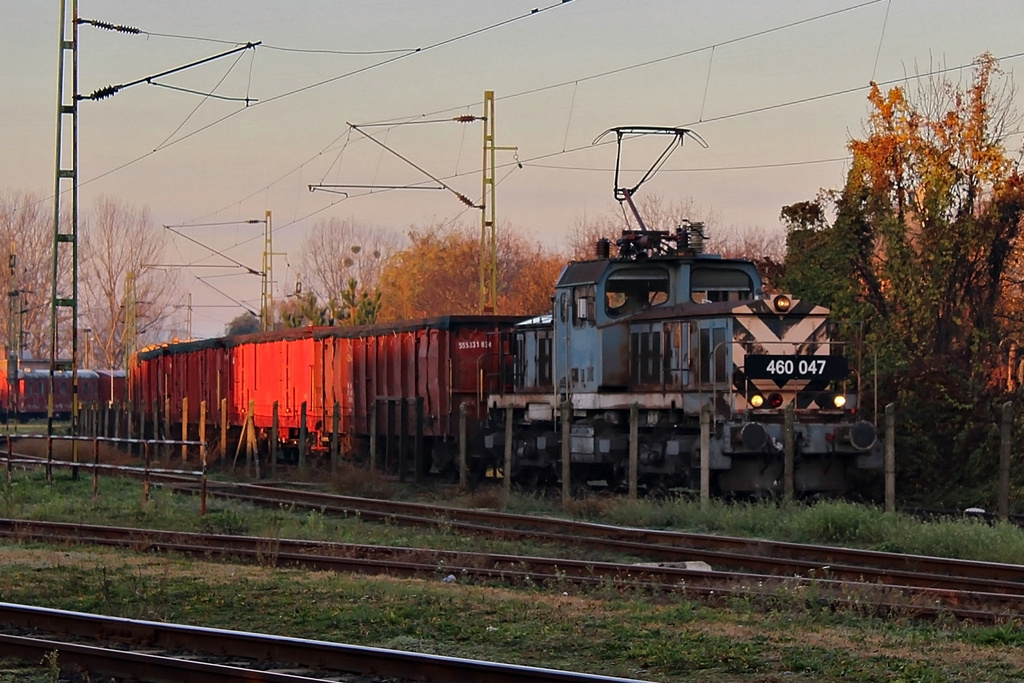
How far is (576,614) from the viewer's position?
1066cm

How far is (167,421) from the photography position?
4125 centimetres

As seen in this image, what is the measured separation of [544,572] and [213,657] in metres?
4.80

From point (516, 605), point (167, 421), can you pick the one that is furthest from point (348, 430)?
point (516, 605)

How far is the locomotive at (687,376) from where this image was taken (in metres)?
19.8

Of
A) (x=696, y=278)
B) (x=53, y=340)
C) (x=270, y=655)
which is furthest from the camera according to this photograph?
(x=53, y=340)

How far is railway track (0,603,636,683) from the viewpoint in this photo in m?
7.91

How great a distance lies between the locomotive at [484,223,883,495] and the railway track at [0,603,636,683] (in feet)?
36.6

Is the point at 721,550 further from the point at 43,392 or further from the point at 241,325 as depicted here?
the point at 241,325

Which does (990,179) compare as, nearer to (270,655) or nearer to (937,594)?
(937,594)

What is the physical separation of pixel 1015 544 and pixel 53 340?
19.3 metres

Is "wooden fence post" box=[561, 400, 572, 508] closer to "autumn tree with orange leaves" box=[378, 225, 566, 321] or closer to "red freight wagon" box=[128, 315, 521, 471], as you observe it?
"red freight wagon" box=[128, 315, 521, 471]

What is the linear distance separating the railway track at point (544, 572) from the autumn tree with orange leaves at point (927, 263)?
1027 centimetres

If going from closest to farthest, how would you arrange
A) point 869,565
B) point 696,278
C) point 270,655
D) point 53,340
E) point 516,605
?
point 270,655 → point 516,605 → point 869,565 → point 696,278 → point 53,340

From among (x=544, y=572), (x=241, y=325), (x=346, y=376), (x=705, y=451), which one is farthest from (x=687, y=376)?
(x=241, y=325)
